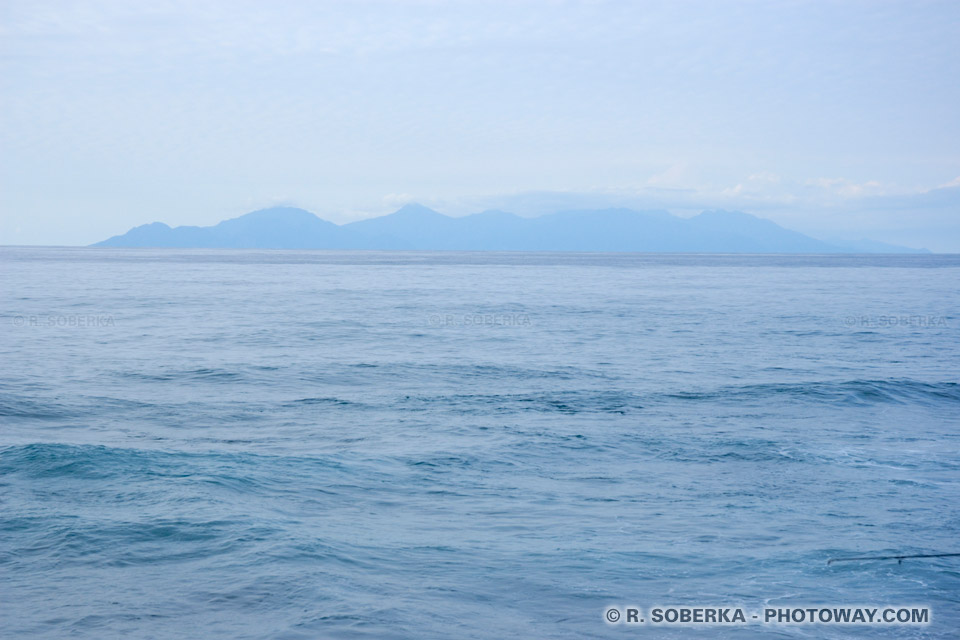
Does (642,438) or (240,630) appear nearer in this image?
(240,630)

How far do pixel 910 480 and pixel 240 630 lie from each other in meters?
14.8

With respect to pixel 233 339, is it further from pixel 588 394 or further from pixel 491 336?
pixel 588 394

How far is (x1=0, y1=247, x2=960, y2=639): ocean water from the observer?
11.6 metres

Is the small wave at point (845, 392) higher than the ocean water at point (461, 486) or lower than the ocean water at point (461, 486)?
higher

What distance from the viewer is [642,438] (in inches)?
818

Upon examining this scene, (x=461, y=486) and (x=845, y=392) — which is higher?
(x=845, y=392)

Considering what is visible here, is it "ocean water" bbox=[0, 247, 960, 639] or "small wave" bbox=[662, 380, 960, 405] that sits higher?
"small wave" bbox=[662, 380, 960, 405]

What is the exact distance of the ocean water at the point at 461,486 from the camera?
11.6 m

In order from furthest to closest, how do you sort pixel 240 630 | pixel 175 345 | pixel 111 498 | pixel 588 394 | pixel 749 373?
pixel 175 345, pixel 749 373, pixel 588 394, pixel 111 498, pixel 240 630

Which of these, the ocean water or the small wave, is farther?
the small wave

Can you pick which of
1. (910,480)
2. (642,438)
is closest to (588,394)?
(642,438)

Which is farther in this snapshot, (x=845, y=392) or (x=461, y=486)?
(x=845, y=392)

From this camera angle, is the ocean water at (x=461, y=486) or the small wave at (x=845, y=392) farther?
the small wave at (x=845, y=392)

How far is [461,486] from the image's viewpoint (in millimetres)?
16938
